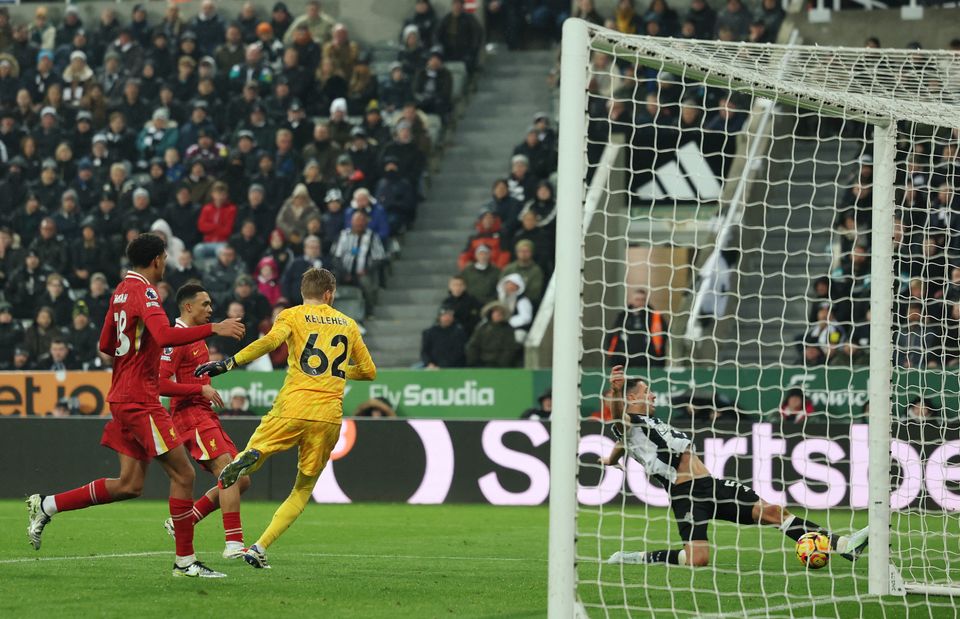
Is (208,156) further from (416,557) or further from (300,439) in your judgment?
(300,439)

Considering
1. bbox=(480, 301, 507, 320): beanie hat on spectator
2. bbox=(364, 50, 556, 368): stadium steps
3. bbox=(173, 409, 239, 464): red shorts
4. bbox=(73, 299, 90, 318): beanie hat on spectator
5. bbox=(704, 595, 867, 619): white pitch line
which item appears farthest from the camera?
bbox=(364, 50, 556, 368): stadium steps

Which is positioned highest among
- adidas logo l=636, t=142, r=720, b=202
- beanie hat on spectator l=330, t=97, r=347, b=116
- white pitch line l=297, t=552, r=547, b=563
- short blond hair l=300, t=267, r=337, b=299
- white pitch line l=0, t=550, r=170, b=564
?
beanie hat on spectator l=330, t=97, r=347, b=116

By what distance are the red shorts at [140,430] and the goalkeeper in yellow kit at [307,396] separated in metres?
0.57

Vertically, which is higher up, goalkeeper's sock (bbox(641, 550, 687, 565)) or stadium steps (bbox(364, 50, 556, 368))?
stadium steps (bbox(364, 50, 556, 368))

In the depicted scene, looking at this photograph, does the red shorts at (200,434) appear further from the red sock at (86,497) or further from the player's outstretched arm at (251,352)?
the player's outstretched arm at (251,352)

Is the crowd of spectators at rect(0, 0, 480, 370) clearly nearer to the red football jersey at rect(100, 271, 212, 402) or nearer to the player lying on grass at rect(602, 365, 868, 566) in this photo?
the player lying on grass at rect(602, 365, 868, 566)

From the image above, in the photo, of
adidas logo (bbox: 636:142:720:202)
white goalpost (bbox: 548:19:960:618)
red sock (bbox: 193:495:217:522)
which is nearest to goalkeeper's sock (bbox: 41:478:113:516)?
red sock (bbox: 193:495:217:522)

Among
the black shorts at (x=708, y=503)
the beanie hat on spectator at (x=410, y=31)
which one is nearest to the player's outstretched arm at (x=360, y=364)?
the black shorts at (x=708, y=503)

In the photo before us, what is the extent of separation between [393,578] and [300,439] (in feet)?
3.33

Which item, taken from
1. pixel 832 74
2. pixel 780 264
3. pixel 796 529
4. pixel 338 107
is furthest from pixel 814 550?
pixel 338 107

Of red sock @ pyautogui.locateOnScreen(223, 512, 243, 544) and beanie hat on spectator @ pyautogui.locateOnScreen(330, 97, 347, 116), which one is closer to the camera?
red sock @ pyautogui.locateOnScreen(223, 512, 243, 544)

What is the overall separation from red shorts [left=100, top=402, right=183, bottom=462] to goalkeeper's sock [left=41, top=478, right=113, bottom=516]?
1.18 feet

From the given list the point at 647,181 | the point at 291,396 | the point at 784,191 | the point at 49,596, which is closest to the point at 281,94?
the point at 647,181

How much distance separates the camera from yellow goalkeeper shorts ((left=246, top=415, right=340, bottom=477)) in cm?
895
